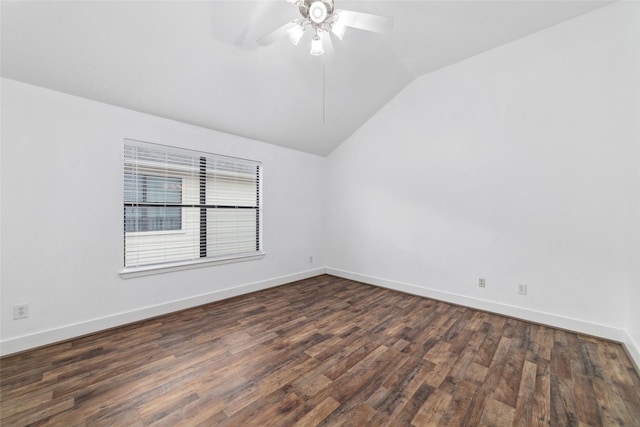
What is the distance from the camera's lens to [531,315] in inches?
112

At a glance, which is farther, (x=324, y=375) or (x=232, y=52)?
(x=232, y=52)

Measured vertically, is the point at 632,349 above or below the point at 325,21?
below

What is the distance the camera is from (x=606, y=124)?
2500mm

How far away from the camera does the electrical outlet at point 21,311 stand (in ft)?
7.20

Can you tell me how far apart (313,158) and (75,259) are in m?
3.56

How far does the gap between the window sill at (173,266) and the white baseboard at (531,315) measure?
2.27 m

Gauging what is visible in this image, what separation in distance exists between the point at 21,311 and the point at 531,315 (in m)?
5.04

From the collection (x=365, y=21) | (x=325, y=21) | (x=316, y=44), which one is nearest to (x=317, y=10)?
(x=325, y=21)

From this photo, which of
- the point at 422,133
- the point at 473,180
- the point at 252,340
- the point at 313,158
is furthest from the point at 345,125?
the point at 252,340

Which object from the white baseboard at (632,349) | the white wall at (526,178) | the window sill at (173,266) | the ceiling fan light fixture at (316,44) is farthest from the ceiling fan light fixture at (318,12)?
the white baseboard at (632,349)

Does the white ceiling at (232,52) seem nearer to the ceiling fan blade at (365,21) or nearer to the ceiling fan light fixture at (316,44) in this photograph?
the ceiling fan light fixture at (316,44)

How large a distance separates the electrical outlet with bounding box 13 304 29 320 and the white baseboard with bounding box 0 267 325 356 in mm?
179

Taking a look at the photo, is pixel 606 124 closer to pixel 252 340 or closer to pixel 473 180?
pixel 473 180

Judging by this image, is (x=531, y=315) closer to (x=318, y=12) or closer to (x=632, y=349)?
(x=632, y=349)
